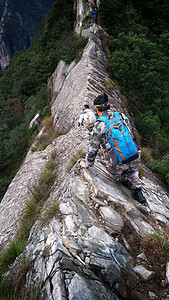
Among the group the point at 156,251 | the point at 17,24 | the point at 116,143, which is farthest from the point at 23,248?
the point at 17,24

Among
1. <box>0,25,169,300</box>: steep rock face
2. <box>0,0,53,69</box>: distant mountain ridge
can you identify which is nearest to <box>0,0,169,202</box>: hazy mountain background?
<box>0,25,169,300</box>: steep rock face

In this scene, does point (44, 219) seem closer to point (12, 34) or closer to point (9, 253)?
point (9, 253)

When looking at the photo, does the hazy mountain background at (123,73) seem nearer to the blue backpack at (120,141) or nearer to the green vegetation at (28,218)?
the blue backpack at (120,141)

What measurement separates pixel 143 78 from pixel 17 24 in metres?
117

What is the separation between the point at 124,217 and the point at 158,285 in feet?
3.25

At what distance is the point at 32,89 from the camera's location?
746 inches

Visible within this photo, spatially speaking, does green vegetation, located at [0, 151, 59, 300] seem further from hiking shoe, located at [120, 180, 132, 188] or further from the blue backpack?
hiking shoe, located at [120, 180, 132, 188]

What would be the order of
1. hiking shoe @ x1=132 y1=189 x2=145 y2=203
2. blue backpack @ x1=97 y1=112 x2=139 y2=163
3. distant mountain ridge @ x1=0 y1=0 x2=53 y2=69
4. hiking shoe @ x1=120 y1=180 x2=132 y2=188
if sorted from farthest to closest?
1. distant mountain ridge @ x1=0 y1=0 x2=53 y2=69
2. hiking shoe @ x1=120 y1=180 x2=132 y2=188
3. hiking shoe @ x1=132 y1=189 x2=145 y2=203
4. blue backpack @ x1=97 y1=112 x2=139 y2=163

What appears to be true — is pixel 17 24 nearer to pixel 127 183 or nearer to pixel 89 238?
pixel 127 183

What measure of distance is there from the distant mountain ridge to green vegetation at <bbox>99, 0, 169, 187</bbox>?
8643cm

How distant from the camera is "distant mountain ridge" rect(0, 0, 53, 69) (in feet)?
289

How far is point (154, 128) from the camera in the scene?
9039 millimetres

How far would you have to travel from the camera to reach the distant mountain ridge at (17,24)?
88.0m

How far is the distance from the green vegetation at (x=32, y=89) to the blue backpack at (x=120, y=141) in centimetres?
922
